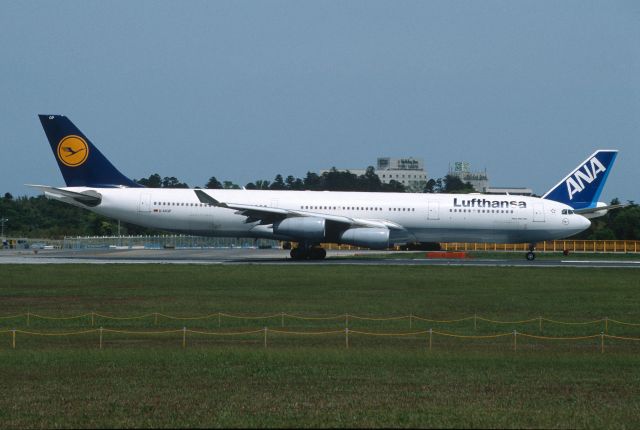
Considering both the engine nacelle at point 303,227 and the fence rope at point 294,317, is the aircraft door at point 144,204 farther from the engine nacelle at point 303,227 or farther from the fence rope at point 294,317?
the fence rope at point 294,317

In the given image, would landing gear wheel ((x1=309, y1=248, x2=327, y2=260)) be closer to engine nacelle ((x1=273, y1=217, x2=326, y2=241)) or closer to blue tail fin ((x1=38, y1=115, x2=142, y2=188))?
engine nacelle ((x1=273, y1=217, x2=326, y2=241))

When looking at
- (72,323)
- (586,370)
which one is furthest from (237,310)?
(586,370)

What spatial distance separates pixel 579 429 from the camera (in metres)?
13.8

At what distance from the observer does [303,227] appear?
53.9 meters

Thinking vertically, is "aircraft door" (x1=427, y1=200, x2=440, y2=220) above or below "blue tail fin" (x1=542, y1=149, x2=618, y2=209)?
below

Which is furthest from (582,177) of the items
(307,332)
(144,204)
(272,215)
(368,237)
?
(307,332)

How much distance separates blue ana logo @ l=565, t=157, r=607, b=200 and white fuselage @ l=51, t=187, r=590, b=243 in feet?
38.1

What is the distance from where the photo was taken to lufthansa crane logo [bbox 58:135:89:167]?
5703 centimetres

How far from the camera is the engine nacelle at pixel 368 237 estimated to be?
176ft

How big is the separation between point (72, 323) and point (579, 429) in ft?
59.6

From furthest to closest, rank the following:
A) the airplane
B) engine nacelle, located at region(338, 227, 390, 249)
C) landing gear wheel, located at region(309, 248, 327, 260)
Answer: landing gear wheel, located at region(309, 248, 327, 260) → the airplane → engine nacelle, located at region(338, 227, 390, 249)

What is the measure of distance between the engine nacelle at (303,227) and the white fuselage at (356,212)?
63.6 inches

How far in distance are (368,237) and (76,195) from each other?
17.9 m

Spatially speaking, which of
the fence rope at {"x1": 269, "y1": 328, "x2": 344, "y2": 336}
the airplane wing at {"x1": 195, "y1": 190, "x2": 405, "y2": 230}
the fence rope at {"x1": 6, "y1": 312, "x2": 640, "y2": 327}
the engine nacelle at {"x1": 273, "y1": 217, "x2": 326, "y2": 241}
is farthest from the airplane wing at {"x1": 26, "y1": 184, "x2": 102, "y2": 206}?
the fence rope at {"x1": 269, "y1": 328, "x2": 344, "y2": 336}
